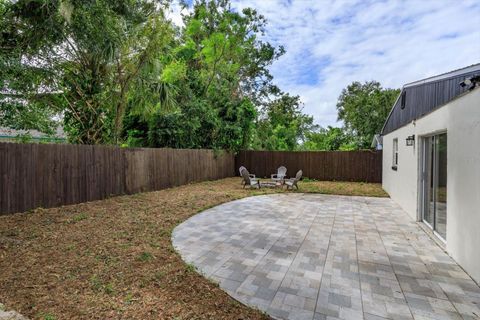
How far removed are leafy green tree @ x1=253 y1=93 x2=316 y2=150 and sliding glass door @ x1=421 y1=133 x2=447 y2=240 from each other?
13701 mm

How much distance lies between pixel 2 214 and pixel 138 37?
6.04 meters

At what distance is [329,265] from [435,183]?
2995mm

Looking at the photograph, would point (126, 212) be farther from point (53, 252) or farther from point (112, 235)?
point (53, 252)

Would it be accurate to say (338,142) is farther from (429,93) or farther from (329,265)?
(329,265)

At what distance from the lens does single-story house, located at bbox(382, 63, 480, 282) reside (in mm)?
3008

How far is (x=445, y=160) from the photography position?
413cm

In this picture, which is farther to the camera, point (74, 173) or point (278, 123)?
point (278, 123)

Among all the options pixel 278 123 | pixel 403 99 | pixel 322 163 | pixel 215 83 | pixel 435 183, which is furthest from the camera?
pixel 278 123

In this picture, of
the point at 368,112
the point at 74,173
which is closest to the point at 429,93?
the point at 74,173

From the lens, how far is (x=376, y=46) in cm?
923

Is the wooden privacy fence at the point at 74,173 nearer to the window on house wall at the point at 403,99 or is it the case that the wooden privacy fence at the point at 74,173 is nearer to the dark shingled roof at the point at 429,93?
the dark shingled roof at the point at 429,93

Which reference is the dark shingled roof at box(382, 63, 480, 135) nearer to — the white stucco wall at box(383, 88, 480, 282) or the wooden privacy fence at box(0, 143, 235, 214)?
the white stucco wall at box(383, 88, 480, 282)

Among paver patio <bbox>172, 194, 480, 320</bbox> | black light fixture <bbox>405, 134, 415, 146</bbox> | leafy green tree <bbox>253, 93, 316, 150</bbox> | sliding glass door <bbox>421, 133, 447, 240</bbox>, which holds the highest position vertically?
leafy green tree <bbox>253, 93, 316, 150</bbox>

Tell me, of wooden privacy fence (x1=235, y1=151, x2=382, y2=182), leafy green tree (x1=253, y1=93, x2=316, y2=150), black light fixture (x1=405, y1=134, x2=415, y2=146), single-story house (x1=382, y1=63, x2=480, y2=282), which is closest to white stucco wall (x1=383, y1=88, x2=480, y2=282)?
single-story house (x1=382, y1=63, x2=480, y2=282)
